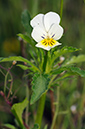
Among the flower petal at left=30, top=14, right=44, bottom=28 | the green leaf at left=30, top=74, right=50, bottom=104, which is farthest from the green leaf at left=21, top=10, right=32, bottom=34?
the green leaf at left=30, top=74, right=50, bottom=104

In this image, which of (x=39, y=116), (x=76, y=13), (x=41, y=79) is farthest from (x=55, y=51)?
(x=76, y=13)

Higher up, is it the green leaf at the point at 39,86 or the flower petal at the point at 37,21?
the flower petal at the point at 37,21

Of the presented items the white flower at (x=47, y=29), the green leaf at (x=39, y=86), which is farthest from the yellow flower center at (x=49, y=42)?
the green leaf at (x=39, y=86)

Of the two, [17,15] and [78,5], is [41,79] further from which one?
[78,5]

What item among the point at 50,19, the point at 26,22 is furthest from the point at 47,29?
the point at 26,22

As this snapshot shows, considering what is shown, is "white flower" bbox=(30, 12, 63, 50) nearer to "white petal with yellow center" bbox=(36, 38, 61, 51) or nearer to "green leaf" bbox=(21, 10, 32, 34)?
"white petal with yellow center" bbox=(36, 38, 61, 51)

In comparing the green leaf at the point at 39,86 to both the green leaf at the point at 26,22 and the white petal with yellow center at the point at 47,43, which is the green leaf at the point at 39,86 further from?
the green leaf at the point at 26,22

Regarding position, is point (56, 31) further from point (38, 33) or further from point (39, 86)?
point (39, 86)
